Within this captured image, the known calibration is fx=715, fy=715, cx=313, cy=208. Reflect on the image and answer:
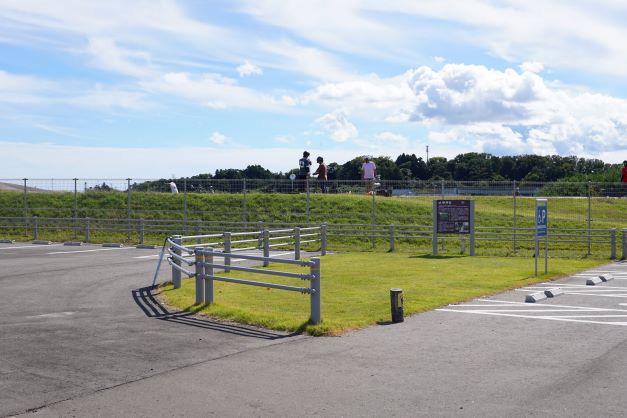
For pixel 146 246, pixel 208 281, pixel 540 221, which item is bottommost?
pixel 146 246

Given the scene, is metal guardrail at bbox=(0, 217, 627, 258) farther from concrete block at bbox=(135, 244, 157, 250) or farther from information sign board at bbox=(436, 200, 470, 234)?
concrete block at bbox=(135, 244, 157, 250)

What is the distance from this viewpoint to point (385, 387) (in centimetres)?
716

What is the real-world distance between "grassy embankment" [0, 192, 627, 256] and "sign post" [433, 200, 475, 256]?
26.4 inches

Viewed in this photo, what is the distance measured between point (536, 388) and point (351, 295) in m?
6.83

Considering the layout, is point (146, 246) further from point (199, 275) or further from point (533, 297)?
point (533, 297)

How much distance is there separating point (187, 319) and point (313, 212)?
20347 mm

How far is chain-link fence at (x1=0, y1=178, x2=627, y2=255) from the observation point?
2652 centimetres

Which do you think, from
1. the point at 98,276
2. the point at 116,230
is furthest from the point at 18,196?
the point at 98,276

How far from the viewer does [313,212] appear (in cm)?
3147

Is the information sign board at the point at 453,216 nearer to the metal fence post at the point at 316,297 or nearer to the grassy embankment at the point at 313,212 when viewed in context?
the grassy embankment at the point at 313,212

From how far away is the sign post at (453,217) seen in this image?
2433 centimetres

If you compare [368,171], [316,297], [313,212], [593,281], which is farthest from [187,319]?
[368,171]

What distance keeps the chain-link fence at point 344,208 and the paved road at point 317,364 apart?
47.0 ft

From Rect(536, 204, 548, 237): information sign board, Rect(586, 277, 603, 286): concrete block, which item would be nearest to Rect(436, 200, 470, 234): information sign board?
Rect(536, 204, 548, 237): information sign board
